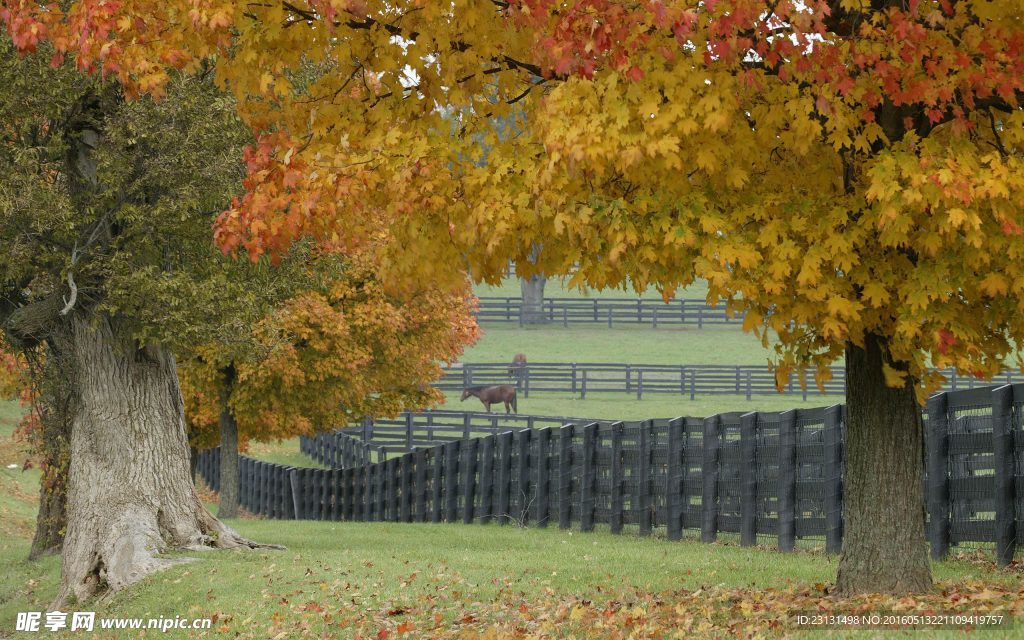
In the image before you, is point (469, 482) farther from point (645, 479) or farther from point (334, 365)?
point (645, 479)

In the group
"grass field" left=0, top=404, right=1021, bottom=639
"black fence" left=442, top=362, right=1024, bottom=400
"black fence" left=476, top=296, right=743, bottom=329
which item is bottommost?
"grass field" left=0, top=404, right=1021, bottom=639

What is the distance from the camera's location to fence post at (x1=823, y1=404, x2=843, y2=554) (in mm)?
13539

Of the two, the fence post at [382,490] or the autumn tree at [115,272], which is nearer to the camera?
the autumn tree at [115,272]

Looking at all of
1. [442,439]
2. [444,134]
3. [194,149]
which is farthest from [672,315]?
[444,134]

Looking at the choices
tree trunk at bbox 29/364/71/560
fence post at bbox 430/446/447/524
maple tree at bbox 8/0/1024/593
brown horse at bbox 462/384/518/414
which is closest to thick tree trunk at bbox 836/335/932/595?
maple tree at bbox 8/0/1024/593

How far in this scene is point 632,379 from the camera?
48.9m

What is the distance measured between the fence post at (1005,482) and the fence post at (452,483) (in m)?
14.0

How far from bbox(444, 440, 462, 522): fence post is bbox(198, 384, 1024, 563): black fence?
0.08 feet

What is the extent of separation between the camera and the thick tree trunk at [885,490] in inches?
356

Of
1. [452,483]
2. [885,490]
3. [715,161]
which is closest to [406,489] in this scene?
A: [452,483]

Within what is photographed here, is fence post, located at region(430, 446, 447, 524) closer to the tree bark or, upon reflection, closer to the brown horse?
the tree bark

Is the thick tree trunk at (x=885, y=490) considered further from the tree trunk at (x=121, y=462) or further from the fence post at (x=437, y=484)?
the fence post at (x=437, y=484)

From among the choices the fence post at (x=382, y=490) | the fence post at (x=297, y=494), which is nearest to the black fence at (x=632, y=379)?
the fence post at (x=297, y=494)

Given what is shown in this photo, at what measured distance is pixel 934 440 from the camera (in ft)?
39.4
